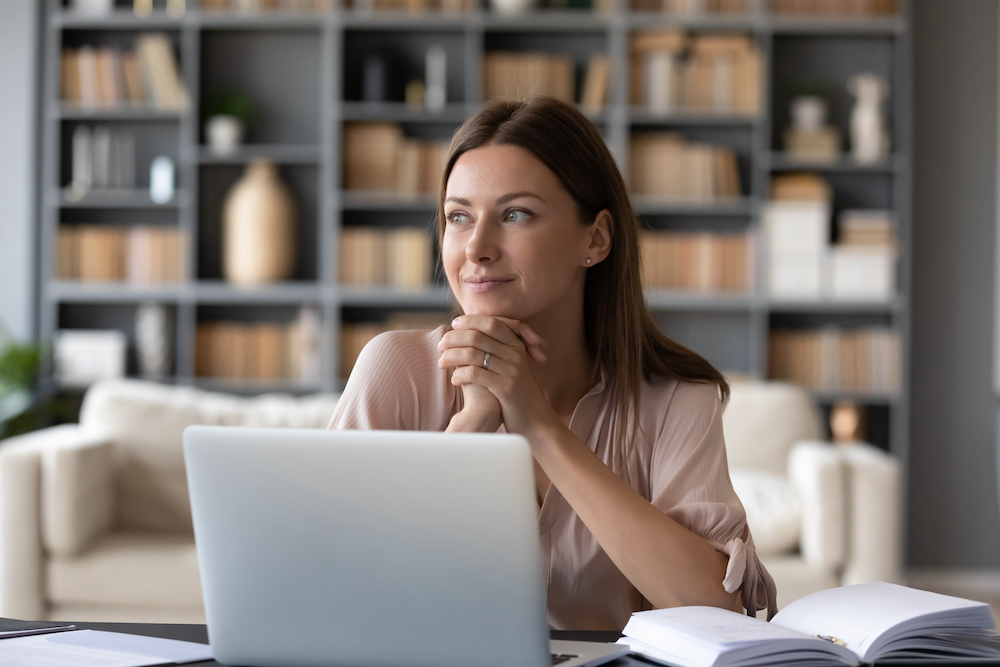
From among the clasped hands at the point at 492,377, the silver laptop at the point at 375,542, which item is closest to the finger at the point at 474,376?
the clasped hands at the point at 492,377

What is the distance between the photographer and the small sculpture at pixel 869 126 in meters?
3.96

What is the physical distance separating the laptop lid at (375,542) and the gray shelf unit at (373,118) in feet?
10.6

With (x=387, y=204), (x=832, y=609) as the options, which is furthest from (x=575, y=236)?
(x=387, y=204)

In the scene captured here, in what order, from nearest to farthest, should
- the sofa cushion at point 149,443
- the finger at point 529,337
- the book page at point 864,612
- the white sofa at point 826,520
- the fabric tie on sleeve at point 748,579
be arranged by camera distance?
the book page at point 864,612, the fabric tie on sleeve at point 748,579, the finger at point 529,337, the white sofa at point 826,520, the sofa cushion at point 149,443

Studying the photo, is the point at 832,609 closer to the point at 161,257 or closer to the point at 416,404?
the point at 416,404

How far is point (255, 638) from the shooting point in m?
0.76

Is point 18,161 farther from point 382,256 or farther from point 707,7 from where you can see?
point 707,7

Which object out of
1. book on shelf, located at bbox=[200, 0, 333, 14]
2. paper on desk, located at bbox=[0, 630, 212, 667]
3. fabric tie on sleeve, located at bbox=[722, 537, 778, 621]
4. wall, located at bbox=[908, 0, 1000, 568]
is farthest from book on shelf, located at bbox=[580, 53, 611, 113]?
paper on desk, located at bbox=[0, 630, 212, 667]

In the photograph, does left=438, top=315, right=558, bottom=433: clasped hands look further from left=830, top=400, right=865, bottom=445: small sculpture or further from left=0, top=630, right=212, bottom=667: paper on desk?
left=830, top=400, right=865, bottom=445: small sculpture

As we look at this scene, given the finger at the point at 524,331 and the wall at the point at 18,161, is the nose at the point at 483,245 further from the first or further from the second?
the wall at the point at 18,161

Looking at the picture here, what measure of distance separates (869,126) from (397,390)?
10.7 feet

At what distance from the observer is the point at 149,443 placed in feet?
9.29

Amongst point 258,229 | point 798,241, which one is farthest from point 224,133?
point 798,241

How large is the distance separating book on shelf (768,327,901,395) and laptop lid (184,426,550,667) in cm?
351
